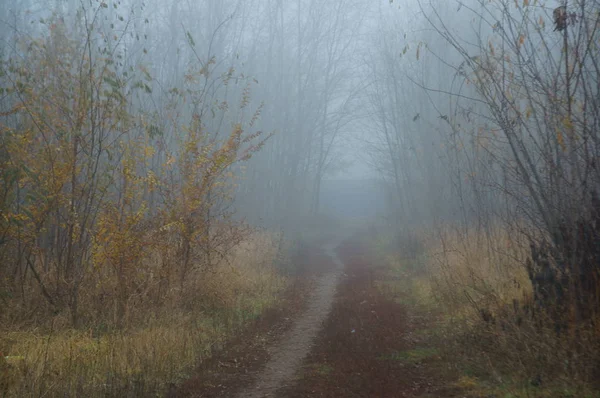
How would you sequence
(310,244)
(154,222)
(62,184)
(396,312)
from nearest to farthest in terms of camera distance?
(62,184) → (154,222) → (396,312) → (310,244)

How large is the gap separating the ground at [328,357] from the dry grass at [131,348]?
366 mm

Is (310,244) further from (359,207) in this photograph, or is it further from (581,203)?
(359,207)

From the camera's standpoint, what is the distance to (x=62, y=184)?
766cm

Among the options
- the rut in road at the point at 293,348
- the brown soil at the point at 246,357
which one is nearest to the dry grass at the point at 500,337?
the rut in road at the point at 293,348

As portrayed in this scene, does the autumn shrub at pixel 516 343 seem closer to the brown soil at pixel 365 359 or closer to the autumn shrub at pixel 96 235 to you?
the brown soil at pixel 365 359

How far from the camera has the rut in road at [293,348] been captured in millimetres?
5742

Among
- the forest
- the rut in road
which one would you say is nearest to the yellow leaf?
the forest

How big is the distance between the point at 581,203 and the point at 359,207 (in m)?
51.6

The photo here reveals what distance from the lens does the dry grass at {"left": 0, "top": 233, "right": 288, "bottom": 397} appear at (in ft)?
16.4

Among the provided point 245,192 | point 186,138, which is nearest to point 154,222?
point 186,138

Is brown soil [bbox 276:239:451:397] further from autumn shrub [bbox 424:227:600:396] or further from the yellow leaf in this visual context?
the yellow leaf

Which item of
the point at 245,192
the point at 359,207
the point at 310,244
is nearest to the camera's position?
the point at 310,244

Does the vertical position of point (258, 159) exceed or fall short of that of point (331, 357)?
it exceeds it

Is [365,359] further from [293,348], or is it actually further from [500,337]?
[500,337]
